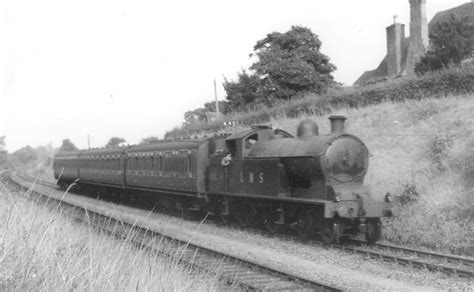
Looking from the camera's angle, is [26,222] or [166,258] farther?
[166,258]

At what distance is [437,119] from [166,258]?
12.6 meters

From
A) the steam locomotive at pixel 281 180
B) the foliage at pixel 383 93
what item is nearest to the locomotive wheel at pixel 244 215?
the steam locomotive at pixel 281 180

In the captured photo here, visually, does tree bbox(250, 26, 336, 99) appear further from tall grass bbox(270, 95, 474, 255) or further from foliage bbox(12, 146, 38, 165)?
foliage bbox(12, 146, 38, 165)

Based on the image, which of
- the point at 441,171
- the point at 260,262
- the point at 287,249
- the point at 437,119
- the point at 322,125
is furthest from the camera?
the point at 322,125

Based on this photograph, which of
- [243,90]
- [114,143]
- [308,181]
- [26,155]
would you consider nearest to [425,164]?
[308,181]

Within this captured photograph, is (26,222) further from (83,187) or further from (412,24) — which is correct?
(412,24)

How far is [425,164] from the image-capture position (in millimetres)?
15383

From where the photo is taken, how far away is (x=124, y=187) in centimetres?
2339

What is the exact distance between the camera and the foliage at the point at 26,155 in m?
95.8

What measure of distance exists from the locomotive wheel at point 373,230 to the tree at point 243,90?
23.9 m

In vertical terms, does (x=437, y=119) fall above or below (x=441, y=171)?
above

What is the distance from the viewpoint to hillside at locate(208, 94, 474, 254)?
1156 cm

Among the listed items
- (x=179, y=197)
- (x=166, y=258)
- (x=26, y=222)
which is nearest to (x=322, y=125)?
(x=179, y=197)

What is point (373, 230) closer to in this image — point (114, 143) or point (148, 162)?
point (148, 162)
